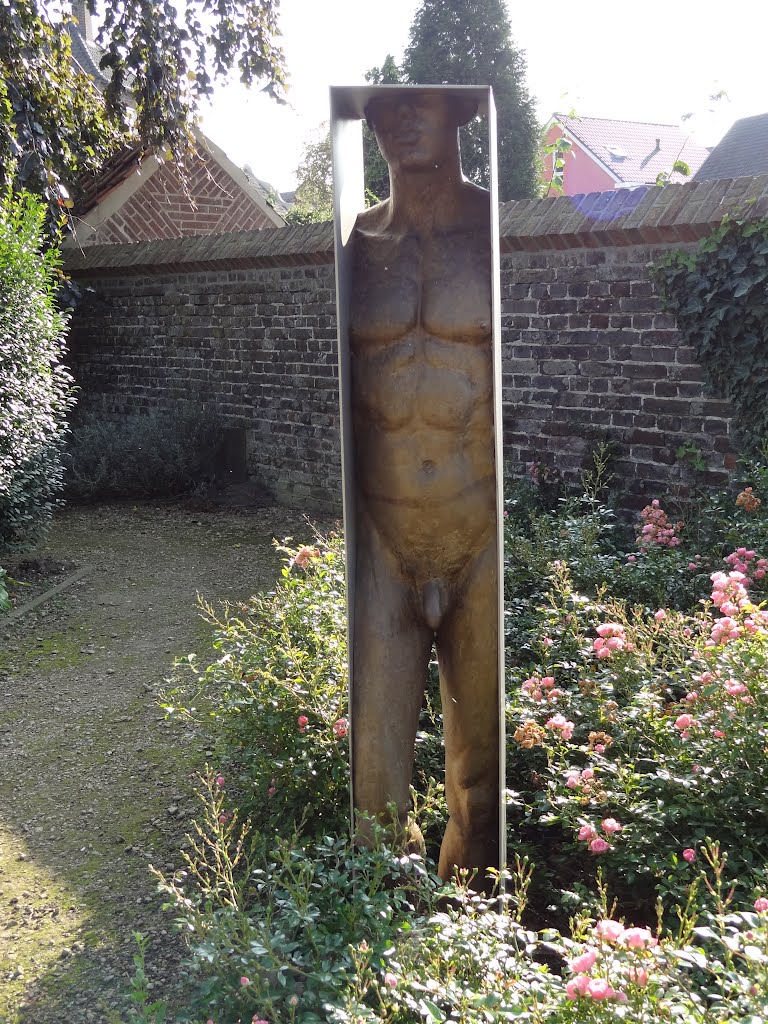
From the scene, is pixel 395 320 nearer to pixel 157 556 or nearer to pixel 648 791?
pixel 648 791

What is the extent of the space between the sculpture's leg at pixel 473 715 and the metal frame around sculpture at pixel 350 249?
0.11ft

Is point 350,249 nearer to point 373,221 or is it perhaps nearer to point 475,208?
point 373,221

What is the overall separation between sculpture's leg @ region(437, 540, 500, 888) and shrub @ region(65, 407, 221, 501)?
7.47 meters

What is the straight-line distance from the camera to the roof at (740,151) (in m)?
24.0

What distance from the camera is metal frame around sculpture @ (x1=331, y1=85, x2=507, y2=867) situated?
7.05ft

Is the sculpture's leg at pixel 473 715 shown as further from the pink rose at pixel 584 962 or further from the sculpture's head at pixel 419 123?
the sculpture's head at pixel 419 123

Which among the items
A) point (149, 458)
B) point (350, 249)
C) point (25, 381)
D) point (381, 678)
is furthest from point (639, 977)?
point (149, 458)

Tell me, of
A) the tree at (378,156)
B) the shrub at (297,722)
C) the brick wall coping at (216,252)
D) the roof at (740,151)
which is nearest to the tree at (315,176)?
the tree at (378,156)

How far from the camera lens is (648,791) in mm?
2746

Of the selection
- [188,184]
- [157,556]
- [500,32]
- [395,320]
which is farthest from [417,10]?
[395,320]

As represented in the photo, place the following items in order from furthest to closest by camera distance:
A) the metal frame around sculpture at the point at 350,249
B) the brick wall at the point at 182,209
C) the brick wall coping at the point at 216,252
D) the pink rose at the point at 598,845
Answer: the brick wall at the point at 182,209 → the brick wall coping at the point at 216,252 → the pink rose at the point at 598,845 → the metal frame around sculpture at the point at 350,249

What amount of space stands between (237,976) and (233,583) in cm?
475

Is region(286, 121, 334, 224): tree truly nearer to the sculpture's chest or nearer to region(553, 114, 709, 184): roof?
region(553, 114, 709, 184): roof

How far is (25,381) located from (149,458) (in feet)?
9.41
